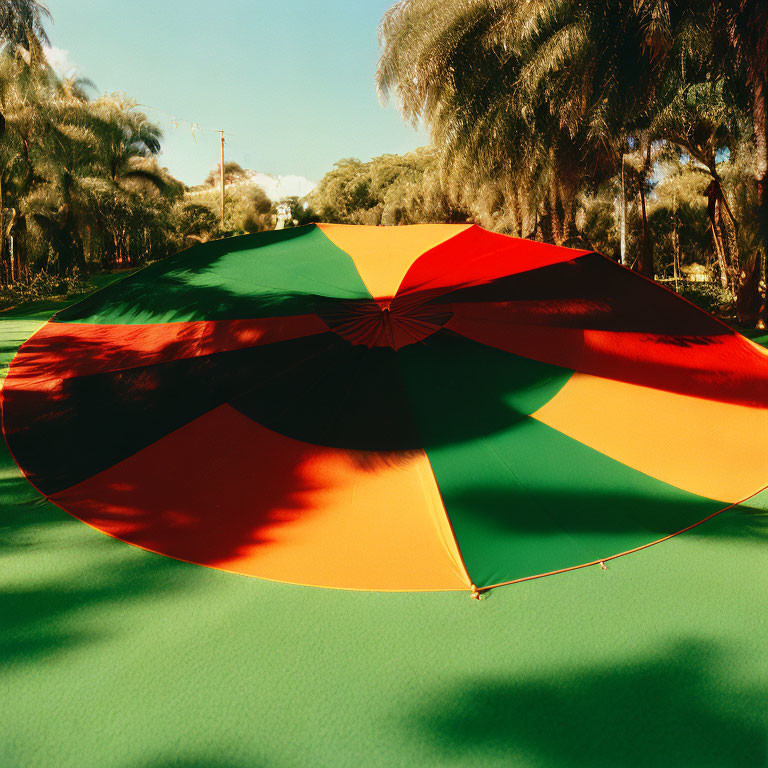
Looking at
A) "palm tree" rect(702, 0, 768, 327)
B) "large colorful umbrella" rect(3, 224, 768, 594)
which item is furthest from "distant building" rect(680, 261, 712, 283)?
"large colorful umbrella" rect(3, 224, 768, 594)

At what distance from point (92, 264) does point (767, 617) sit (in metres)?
29.8

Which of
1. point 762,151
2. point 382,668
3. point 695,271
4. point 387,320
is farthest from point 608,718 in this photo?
point 695,271

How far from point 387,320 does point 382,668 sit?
2.81 meters

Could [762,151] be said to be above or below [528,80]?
below

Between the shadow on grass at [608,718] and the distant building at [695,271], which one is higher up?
the distant building at [695,271]

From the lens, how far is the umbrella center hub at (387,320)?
470cm

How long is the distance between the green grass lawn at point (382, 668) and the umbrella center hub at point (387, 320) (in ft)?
6.94

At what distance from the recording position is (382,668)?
2.43m

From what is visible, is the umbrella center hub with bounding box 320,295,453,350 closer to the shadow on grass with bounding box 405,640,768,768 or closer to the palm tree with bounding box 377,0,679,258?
the shadow on grass with bounding box 405,640,768,768

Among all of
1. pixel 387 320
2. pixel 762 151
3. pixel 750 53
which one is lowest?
pixel 387 320

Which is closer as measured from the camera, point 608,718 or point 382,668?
point 608,718

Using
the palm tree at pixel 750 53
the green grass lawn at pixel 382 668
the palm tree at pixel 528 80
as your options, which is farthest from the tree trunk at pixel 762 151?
the green grass lawn at pixel 382 668

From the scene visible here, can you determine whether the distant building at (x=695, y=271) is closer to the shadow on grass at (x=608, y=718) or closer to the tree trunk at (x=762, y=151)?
the tree trunk at (x=762, y=151)

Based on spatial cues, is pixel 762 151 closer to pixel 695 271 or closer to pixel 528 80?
pixel 528 80
